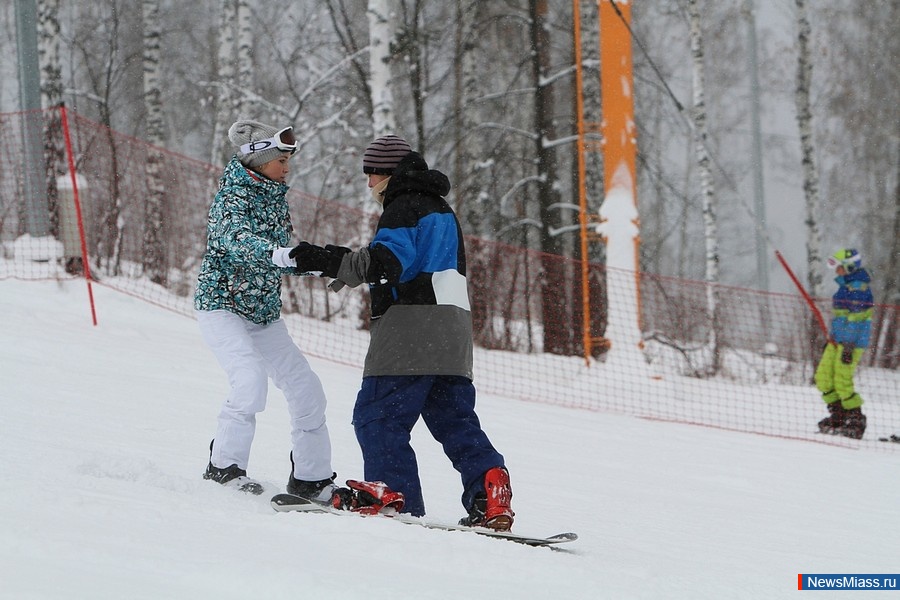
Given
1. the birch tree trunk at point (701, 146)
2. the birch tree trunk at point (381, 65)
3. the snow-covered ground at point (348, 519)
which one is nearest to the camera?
the snow-covered ground at point (348, 519)

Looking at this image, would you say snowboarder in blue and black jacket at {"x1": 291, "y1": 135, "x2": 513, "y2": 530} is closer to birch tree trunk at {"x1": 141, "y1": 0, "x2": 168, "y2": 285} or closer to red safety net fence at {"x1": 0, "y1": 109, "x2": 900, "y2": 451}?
red safety net fence at {"x1": 0, "y1": 109, "x2": 900, "y2": 451}

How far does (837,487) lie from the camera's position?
21.0 ft

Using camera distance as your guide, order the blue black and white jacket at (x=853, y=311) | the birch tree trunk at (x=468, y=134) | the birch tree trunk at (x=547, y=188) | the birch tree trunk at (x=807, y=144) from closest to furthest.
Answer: the blue black and white jacket at (x=853, y=311) < the birch tree trunk at (x=547, y=188) < the birch tree trunk at (x=468, y=134) < the birch tree trunk at (x=807, y=144)

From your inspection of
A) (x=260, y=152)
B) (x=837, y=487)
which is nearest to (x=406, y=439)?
(x=260, y=152)

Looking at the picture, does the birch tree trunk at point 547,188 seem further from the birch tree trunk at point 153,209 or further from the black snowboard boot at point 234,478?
the black snowboard boot at point 234,478

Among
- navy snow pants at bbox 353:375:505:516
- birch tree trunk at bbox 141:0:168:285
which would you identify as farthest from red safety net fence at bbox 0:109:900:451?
navy snow pants at bbox 353:375:505:516

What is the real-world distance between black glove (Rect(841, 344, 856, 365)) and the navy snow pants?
6150 millimetres

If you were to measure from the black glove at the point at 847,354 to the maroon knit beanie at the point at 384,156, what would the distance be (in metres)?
6.46

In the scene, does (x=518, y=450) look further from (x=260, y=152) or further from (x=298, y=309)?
(x=298, y=309)

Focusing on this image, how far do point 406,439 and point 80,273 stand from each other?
7940mm

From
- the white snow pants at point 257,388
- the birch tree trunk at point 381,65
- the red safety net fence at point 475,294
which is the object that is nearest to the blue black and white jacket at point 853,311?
the red safety net fence at point 475,294

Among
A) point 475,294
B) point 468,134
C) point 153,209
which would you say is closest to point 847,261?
point 475,294

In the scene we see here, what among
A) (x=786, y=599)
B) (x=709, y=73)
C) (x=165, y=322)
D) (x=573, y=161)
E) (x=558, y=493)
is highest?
(x=709, y=73)

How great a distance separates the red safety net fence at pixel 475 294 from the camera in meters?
10.1
